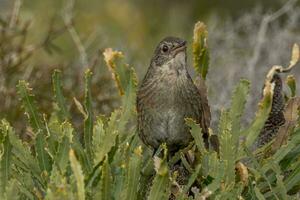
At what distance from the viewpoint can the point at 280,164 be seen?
16.4 ft

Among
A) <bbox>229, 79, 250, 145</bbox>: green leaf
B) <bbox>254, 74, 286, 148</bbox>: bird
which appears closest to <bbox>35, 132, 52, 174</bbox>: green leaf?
<bbox>229, 79, 250, 145</bbox>: green leaf

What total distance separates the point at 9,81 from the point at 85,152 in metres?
3.61

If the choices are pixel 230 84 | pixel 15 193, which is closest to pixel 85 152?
pixel 15 193

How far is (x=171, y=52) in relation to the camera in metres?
6.03

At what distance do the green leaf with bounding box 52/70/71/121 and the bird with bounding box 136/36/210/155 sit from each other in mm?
458

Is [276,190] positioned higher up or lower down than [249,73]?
lower down

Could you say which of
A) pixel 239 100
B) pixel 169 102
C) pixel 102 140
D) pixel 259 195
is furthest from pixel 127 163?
pixel 169 102

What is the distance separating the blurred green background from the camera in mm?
8609

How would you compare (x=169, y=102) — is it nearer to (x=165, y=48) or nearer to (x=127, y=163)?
(x=165, y=48)

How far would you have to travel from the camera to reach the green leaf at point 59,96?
5.18 m

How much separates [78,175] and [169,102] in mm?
1739

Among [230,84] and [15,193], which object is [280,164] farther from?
[230,84]

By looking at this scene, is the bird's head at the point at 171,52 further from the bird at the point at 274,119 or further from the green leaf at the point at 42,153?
the green leaf at the point at 42,153

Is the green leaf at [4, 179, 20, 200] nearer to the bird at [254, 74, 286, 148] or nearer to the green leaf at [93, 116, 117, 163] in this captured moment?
the green leaf at [93, 116, 117, 163]
